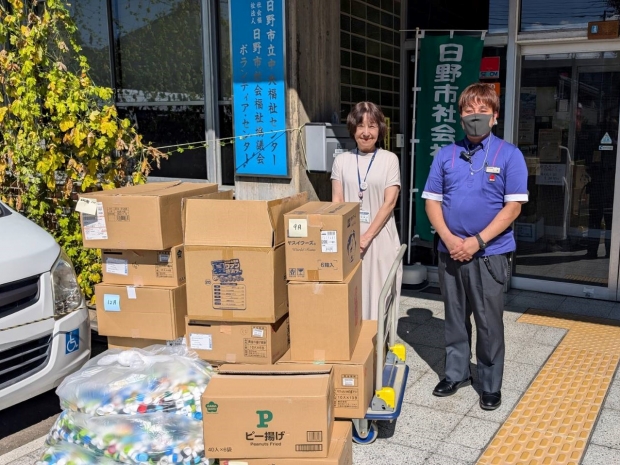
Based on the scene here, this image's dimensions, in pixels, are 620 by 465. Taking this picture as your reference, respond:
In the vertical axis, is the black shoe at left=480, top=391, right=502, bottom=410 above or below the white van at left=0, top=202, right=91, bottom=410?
below

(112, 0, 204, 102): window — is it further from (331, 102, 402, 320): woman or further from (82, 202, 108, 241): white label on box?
(82, 202, 108, 241): white label on box

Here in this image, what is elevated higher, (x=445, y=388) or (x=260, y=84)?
(x=260, y=84)

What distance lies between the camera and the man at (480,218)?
3412mm

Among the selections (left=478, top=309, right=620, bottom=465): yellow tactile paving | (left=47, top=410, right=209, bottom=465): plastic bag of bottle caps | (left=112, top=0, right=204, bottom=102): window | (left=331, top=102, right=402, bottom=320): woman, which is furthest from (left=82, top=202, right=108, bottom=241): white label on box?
(left=112, top=0, right=204, bottom=102): window

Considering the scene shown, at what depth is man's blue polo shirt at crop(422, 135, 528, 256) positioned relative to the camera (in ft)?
11.1

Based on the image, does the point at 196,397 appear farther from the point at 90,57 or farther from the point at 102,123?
the point at 90,57

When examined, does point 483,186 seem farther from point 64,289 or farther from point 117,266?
point 64,289

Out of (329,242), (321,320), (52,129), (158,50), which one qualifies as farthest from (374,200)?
(158,50)

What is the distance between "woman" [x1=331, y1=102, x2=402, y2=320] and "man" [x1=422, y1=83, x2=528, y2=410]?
0.32 meters

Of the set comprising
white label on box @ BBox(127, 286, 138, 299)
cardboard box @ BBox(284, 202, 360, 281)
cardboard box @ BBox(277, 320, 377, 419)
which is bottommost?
cardboard box @ BBox(277, 320, 377, 419)

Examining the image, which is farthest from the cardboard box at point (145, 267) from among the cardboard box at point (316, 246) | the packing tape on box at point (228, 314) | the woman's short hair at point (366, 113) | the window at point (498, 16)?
the window at point (498, 16)

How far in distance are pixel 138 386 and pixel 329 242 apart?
112cm

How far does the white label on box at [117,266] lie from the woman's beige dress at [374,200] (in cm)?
142

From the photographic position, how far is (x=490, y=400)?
3613 millimetres
